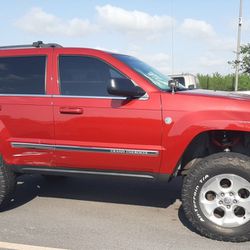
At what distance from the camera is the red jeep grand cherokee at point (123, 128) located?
445 centimetres

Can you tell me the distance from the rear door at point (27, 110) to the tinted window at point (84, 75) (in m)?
0.18

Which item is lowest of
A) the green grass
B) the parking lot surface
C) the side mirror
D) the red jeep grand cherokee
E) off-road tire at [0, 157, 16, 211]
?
the green grass

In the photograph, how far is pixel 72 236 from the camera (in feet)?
15.1

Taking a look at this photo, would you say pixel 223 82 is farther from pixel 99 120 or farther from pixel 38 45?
pixel 99 120

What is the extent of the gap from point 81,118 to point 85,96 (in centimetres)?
25

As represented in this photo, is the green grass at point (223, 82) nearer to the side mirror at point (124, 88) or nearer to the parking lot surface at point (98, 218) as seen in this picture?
the parking lot surface at point (98, 218)

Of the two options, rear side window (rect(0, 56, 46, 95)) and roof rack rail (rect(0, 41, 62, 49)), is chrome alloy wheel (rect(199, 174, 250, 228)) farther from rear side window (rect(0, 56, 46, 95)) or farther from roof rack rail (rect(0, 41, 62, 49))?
roof rack rail (rect(0, 41, 62, 49))

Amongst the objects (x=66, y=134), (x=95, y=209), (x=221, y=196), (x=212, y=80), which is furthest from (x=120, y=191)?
(x=212, y=80)

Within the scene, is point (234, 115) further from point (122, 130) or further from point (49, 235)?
point (49, 235)

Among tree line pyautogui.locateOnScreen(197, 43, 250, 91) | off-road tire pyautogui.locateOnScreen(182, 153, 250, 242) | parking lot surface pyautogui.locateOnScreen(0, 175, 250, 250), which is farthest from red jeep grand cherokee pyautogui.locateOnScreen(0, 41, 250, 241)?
tree line pyautogui.locateOnScreen(197, 43, 250, 91)

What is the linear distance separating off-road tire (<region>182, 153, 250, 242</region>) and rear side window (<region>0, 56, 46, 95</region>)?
192 cm

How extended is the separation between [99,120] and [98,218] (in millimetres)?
1183

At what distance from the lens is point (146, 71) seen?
5195 millimetres

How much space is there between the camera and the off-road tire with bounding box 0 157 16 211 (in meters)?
5.21
